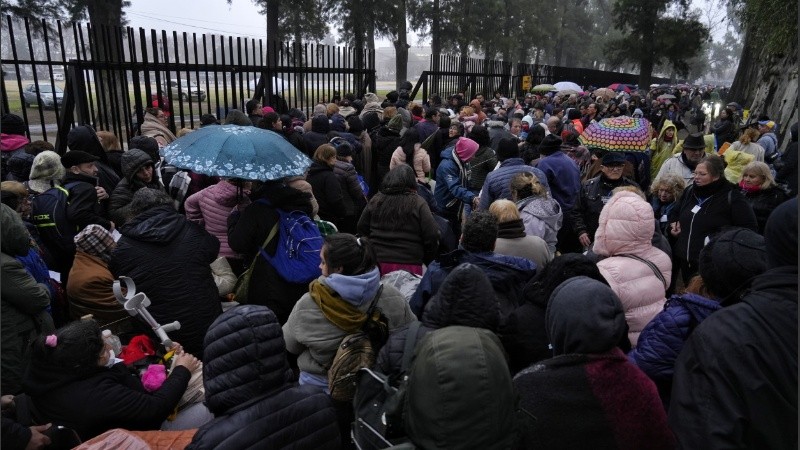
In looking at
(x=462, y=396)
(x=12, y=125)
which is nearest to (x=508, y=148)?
(x=462, y=396)

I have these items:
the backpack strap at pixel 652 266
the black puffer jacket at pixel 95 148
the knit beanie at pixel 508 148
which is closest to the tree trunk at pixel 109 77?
the black puffer jacket at pixel 95 148

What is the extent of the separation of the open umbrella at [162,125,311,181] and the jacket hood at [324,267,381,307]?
4.13ft

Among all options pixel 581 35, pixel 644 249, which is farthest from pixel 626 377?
pixel 581 35

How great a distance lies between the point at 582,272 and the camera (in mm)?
2451

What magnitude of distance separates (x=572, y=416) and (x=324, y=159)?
4.03 metres

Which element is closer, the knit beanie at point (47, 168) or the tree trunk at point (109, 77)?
the knit beanie at point (47, 168)

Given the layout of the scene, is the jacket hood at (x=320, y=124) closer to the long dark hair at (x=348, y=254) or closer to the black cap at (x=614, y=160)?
the black cap at (x=614, y=160)

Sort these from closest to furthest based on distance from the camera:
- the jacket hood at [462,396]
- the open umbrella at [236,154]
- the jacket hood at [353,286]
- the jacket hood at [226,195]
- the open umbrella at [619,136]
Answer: the jacket hood at [462,396] < the jacket hood at [353,286] < the open umbrella at [236,154] < the jacket hood at [226,195] < the open umbrella at [619,136]

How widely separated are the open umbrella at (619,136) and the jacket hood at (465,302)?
4075mm

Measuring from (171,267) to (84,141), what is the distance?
7.79 feet

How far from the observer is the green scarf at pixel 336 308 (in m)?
2.55

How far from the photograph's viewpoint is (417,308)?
322cm

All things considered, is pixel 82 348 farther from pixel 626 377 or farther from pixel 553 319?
pixel 626 377

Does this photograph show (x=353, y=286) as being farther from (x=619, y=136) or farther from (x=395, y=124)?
(x=395, y=124)
